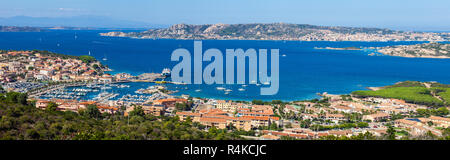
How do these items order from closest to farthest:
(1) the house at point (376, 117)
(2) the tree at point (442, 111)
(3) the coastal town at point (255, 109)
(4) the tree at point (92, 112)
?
1. (3) the coastal town at point (255, 109)
2. (4) the tree at point (92, 112)
3. (1) the house at point (376, 117)
4. (2) the tree at point (442, 111)

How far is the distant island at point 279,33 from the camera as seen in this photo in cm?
8969

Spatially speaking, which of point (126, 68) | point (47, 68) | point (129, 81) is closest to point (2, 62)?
point (47, 68)

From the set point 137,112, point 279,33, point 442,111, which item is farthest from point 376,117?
point 279,33

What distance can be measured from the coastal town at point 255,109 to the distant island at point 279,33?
6661 cm

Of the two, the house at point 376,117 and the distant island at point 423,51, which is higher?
the distant island at point 423,51

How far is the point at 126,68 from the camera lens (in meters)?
30.6

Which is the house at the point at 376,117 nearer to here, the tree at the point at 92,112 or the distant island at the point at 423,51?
the tree at the point at 92,112

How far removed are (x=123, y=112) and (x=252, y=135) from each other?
5.56 metres

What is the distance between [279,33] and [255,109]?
82711 mm

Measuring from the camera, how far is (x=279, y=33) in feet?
312

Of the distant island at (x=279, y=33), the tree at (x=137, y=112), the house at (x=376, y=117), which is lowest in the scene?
the house at (x=376, y=117)

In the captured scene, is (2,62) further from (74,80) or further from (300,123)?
(300,123)

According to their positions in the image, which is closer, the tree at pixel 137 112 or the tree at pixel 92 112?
the tree at pixel 92 112

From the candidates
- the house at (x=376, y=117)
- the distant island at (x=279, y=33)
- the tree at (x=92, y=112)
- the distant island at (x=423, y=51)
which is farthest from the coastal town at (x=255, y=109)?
the distant island at (x=279, y=33)
